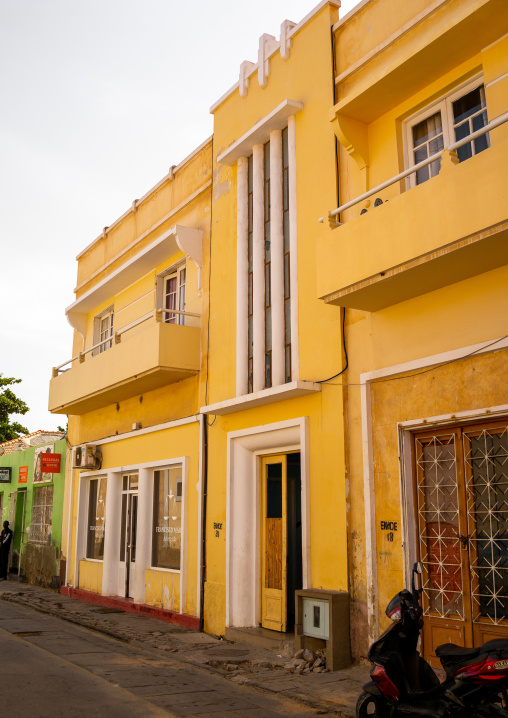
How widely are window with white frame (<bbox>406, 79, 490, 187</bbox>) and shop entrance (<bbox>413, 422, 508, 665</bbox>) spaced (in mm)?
3339

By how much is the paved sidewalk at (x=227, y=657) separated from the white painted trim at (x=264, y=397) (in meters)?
3.71

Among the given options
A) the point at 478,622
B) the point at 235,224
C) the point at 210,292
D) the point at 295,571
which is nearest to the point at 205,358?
the point at 210,292

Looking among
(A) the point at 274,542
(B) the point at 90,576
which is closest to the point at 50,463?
(B) the point at 90,576

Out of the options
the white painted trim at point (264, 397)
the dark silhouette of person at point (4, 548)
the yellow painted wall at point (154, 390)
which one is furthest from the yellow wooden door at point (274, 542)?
the dark silhouette of person at point (4, 548)

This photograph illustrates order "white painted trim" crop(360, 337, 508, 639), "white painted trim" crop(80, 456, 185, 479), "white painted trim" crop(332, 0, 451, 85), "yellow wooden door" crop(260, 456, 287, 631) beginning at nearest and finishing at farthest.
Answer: "white painted trim" crop(360, 337, 508, 639) < "white painted trim" crop(332, 0, 451, 85) < "yellow wooden door" crop(260, 456, 287, 631) < "white painted trim" crop(80, 456, 185, 479)

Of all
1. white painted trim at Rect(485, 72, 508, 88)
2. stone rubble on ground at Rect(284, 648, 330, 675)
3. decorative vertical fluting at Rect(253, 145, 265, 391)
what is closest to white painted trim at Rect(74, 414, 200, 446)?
decorative vertical fluting at Rect(253, 145, 265, 391)

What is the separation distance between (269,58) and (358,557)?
8602 millimetres

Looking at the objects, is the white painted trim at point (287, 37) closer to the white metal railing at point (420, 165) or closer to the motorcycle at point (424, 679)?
the white metal railing at point (420, 165)

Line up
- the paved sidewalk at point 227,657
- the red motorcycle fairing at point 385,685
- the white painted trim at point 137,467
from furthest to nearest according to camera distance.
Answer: the white painted trim at point 137,467
the paved sidewalk at point 227,657
the red motorcycle fairing at point 385,685

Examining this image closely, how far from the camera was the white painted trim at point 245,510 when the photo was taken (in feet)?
36.9

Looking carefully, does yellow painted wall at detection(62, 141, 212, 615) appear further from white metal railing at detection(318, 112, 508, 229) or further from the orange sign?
white metal railing at detection(318, 112, 508, 229)

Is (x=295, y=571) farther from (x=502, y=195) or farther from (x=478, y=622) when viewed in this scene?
(x=502, y=195)

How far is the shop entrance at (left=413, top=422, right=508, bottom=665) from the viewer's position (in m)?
7.56

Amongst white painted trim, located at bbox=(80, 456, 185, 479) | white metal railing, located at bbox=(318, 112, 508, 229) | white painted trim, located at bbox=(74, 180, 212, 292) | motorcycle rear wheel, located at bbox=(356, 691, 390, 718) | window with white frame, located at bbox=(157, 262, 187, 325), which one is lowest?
motorcycle rear wheel, located at bbox=(356, 691, 390, 718)
